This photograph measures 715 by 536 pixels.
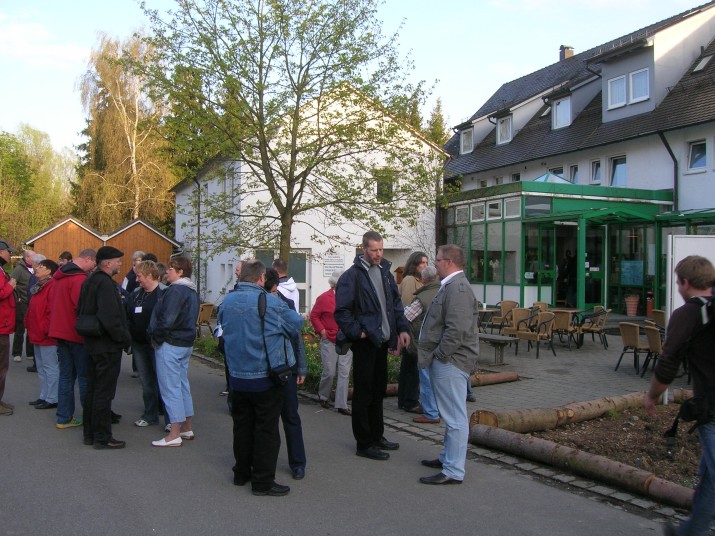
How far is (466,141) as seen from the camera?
112ft

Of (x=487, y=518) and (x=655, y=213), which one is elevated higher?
(x=655, y=213)

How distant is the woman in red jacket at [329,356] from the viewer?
848 cm

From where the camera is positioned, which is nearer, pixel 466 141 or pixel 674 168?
pixel 674 168

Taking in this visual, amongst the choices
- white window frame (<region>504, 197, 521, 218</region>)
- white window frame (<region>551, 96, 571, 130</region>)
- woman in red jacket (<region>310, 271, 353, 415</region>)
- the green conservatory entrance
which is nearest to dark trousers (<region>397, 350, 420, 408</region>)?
woman in red jacket (<region>310, 271, 353, 415</region>)

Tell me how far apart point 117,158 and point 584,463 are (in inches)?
1609

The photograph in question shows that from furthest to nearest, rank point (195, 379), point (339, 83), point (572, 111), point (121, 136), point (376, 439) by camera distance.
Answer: point (121, 136)
point (572, 111)
point (339, 83)
point (195, 379)
point (376, 439)

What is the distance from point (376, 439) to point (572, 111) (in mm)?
23970

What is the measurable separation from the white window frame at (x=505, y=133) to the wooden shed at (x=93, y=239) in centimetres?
1712

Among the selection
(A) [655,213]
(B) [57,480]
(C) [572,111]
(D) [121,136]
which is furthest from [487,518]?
(D) [121,136]

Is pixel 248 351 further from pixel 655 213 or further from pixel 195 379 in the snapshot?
pixel 655 213

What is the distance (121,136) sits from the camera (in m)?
42.0

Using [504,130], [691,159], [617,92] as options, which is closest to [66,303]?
[691,159]

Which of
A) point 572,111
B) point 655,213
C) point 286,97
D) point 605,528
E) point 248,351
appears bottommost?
point 605,528

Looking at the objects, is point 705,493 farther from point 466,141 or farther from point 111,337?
point 466,141
